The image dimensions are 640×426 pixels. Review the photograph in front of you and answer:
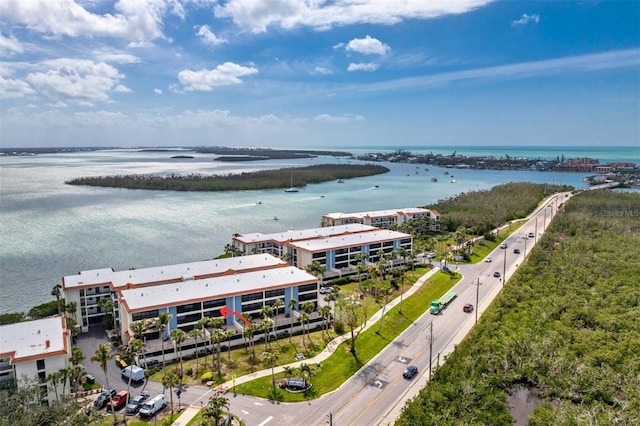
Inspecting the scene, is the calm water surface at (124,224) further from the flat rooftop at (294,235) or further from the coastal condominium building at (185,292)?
the coastal condominium building at (185,292)

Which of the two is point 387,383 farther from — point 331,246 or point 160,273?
point 160,273

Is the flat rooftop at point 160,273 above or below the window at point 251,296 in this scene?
above

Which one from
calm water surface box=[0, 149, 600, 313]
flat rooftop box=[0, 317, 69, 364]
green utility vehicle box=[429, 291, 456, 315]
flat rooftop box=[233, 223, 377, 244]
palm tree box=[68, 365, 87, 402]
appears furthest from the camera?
flat rooftop box=[233, 223, 377, 244]

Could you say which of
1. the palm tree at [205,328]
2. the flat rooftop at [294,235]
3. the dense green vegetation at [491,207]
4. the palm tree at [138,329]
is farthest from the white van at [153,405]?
the dense green vegetation at [491,207]

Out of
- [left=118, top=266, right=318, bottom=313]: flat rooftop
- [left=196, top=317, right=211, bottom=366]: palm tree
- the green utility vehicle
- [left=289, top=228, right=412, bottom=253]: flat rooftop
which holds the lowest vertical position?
the green utility vehicle

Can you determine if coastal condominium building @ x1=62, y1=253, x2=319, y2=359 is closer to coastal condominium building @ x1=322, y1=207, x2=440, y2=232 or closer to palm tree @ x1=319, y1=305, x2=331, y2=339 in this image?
palm tree @ x1=319, y1=305, x2=331, y2=339

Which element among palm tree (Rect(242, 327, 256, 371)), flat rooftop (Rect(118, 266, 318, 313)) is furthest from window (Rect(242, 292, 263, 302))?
palm tree (Rect(242, 327, 256, 371))

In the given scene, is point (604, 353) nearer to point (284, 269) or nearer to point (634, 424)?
point (634, 424)
